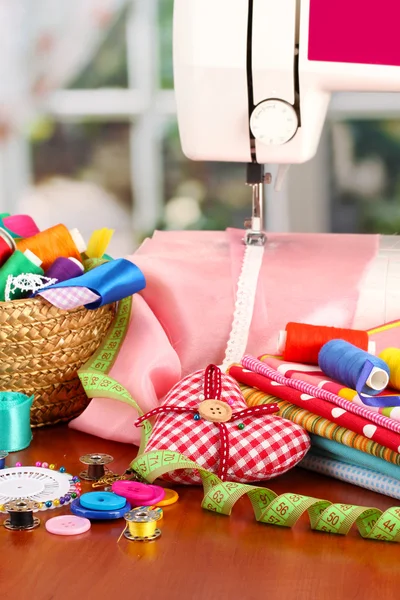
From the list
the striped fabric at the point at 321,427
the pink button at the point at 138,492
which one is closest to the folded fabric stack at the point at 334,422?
the striped fabric at the point at 321,427

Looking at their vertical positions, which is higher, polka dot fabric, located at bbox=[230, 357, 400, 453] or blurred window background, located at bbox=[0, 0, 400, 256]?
blurred window background, located at bbox=[0, 0, 400, 256]

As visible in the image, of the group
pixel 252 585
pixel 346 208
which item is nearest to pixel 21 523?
pixel 252 585

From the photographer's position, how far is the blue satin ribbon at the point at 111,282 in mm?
1441

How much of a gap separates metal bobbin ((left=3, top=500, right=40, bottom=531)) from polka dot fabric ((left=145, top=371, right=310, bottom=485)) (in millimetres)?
184

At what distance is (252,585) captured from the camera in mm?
938

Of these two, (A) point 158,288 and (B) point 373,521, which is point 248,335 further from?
(B) point 373,521

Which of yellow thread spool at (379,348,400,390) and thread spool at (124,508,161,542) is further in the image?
yellow thread spool at (379,348,400,390)

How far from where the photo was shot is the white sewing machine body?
1.46m

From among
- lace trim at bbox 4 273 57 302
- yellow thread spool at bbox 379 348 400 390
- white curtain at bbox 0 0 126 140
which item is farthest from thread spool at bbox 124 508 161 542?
white curtain at bbox 0 0 126 140

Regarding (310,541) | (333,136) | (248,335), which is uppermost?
(333,136)

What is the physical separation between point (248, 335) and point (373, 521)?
0.52 m

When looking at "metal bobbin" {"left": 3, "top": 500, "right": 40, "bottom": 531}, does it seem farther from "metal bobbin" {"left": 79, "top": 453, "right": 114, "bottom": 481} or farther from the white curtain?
the white curtain

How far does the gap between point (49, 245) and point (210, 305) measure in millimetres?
285

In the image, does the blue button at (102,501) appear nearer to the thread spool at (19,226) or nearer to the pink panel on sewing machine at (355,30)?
the thread spool at (19,226)
